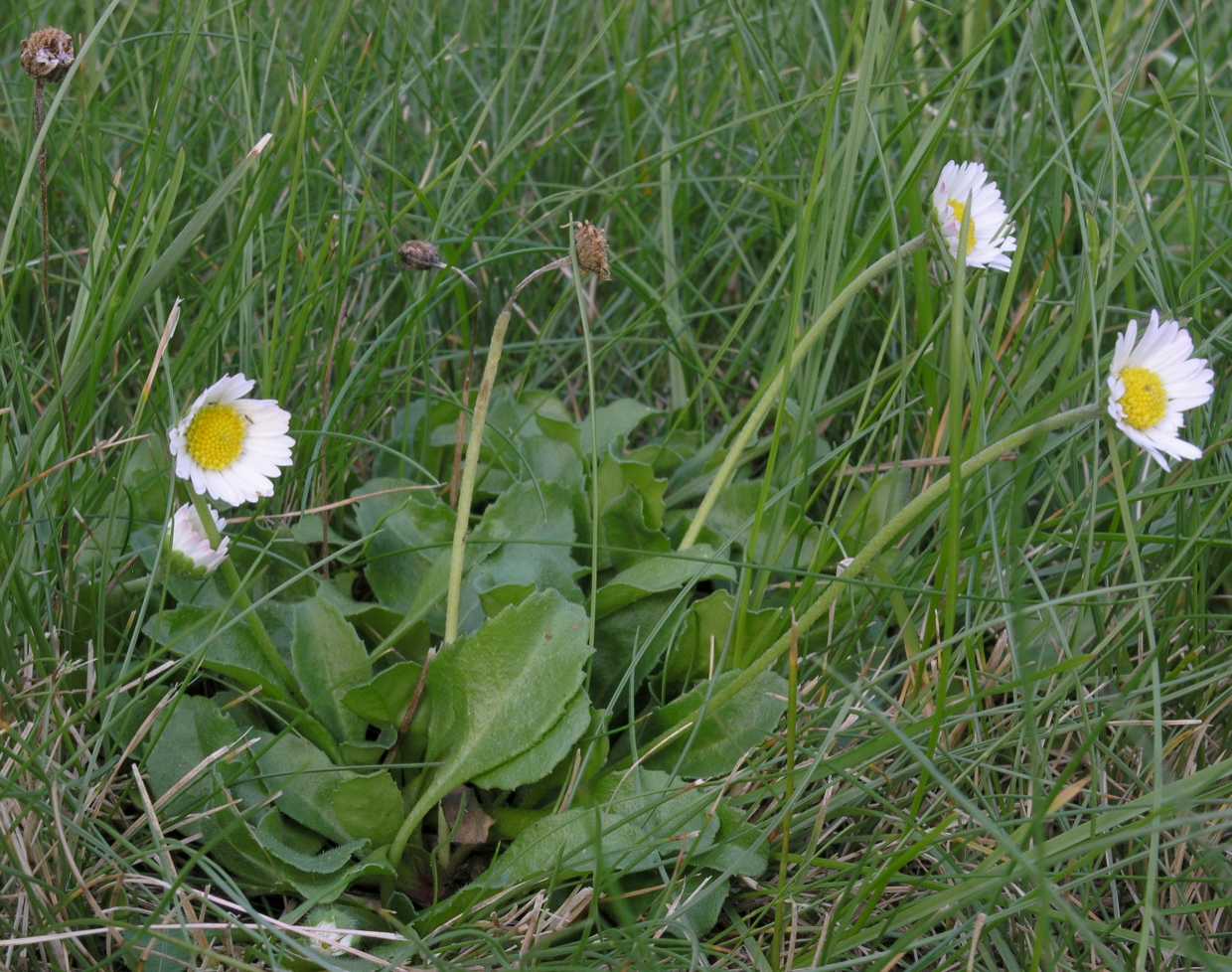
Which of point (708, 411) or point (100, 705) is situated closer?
point (100, 705)

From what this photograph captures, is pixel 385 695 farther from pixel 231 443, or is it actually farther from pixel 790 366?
pixel 790 366

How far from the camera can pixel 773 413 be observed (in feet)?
6.89

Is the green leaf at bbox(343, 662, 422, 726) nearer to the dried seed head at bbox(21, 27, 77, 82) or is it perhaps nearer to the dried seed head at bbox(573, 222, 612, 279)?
the dried seed head at bbox(573, 222, 612, 279)

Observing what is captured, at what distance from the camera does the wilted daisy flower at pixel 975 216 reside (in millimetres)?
1461

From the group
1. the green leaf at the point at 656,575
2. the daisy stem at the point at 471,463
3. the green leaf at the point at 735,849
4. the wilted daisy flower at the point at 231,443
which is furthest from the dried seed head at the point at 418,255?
the green leaf at the point at 735,849

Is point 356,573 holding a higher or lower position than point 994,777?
higher

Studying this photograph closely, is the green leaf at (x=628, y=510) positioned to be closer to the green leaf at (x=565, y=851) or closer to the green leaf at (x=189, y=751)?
the green leaf at (x=565, y=851)

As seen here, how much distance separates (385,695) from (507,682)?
14 centimetres

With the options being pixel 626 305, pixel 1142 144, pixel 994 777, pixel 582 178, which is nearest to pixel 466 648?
pixel 994 777

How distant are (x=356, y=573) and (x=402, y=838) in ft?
1.41

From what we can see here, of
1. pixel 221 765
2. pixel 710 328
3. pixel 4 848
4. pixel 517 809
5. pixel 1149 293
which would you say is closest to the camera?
pixel 4 848

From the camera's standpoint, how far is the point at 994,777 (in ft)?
5.04

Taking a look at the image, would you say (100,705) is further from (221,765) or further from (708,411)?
(708,411)

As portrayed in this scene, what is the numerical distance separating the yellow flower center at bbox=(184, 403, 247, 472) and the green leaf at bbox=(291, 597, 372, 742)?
0.73ft
